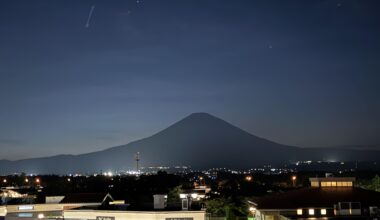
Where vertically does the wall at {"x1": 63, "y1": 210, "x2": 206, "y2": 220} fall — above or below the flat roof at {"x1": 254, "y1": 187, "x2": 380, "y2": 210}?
below

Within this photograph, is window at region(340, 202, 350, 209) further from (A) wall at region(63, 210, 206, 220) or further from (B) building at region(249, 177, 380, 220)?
(A) wall at region(63, 210, 206, 220)

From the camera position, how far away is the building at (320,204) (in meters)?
23.5

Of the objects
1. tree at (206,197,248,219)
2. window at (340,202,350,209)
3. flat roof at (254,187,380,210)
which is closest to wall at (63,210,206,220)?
flat roof at (254,187,380,210)

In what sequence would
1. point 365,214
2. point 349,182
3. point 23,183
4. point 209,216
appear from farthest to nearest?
point 23,183
point 209,216
point 349,182
point 365,214

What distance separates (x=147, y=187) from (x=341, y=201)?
3411cm

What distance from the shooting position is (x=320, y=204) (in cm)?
2427

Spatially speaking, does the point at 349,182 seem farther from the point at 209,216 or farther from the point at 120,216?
the point at 120,216

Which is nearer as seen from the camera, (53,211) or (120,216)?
(120,216)

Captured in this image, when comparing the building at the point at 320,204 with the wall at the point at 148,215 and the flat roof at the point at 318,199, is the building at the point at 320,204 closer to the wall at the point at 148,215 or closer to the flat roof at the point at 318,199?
the flat roof at the point at 318,199

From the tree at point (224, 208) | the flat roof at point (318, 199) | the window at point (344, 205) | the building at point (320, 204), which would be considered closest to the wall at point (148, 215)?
the building at point (320, 204)

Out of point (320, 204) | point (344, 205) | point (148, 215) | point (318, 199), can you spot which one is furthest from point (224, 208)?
point (148, 215)

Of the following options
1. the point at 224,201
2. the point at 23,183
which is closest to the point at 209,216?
the point at 224,201

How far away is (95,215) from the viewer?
22641mm

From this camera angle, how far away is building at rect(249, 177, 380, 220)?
23.5 metres
